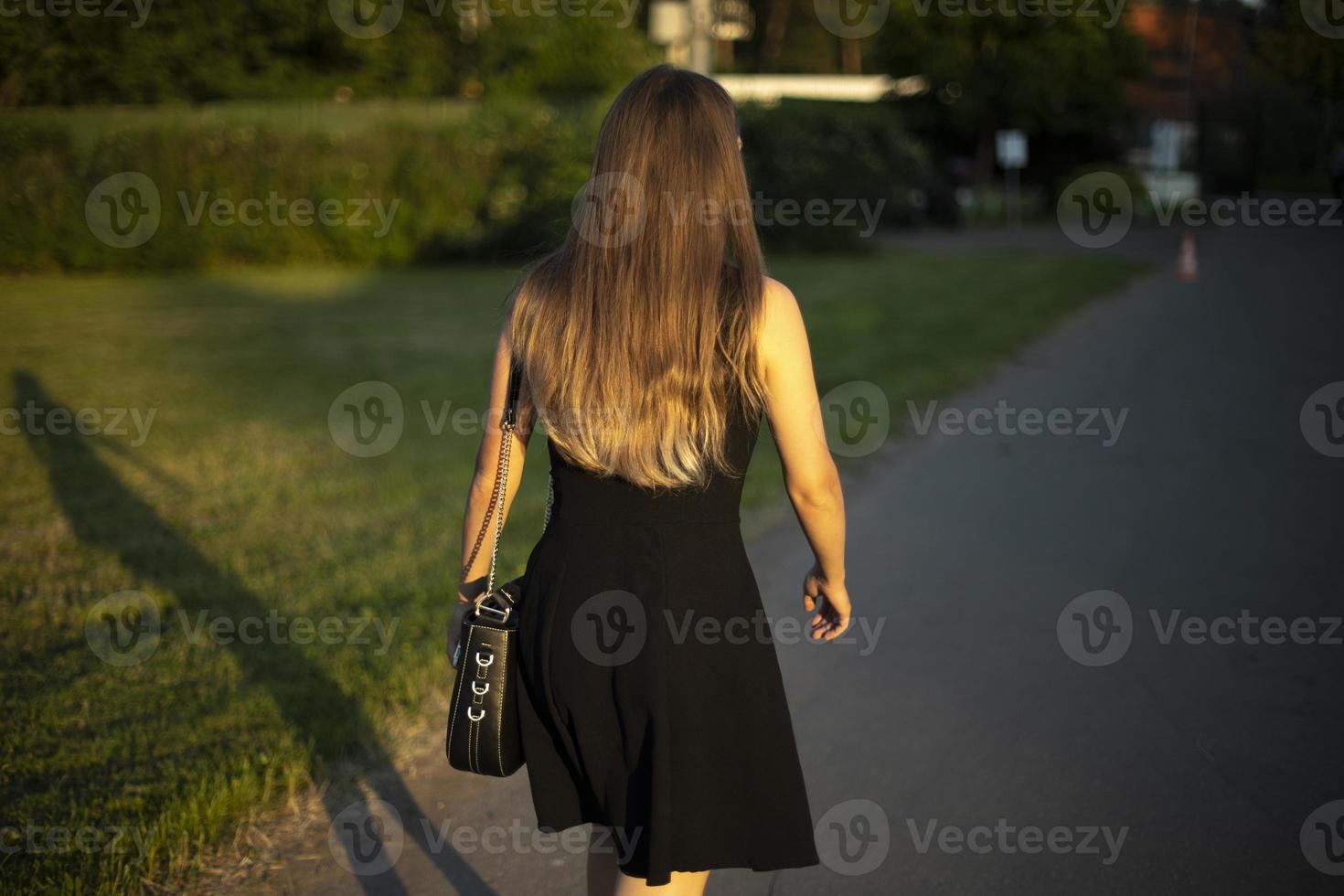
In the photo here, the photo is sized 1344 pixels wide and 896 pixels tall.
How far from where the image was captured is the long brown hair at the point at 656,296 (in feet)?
6.67

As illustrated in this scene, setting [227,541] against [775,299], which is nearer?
[775,299]

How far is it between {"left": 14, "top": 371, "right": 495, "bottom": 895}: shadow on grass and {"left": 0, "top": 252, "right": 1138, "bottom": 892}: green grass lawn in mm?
16

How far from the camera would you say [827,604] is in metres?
2.51

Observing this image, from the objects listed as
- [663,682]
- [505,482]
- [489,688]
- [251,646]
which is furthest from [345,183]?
[663,682]

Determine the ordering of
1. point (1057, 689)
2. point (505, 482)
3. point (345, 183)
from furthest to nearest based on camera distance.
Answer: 1. point (345, 183)
2. point (1057, 689)
3. point (505, 482)

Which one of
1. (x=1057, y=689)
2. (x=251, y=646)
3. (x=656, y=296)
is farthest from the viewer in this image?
(x=251, y=646)

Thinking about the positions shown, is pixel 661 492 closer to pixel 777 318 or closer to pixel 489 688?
pixel 777 318

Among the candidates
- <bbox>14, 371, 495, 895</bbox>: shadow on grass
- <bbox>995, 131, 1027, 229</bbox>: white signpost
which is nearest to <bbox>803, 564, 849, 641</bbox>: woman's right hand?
<bbox>14, 371, 495, 895</bbox>: shadow on grass

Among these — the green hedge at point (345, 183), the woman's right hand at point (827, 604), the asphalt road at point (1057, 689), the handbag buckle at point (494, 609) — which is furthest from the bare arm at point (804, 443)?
the green hedge at point (345, 183)

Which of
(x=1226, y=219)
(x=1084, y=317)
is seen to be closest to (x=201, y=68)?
(x=1084, y=317)

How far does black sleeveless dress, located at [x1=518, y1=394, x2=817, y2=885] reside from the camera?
2127 mm

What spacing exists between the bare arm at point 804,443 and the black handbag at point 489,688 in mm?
515

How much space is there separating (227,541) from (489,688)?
4442 mm

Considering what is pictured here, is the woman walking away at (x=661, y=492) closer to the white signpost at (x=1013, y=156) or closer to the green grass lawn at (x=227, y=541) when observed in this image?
the green grass lawn at (x=227, y=541)
